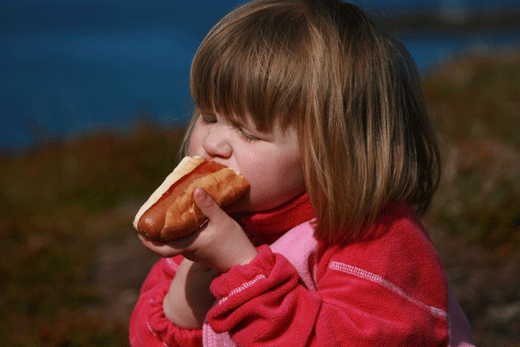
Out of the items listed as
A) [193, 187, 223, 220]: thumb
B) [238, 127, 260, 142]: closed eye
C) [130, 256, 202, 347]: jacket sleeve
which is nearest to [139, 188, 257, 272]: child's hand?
[193, 187, 223, 220]: thumb

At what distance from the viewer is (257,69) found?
167cm

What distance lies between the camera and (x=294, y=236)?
1.84m

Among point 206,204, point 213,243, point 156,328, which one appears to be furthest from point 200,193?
point 156,328

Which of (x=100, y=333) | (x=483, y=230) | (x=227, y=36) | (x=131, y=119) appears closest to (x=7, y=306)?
(x=100, y=333)

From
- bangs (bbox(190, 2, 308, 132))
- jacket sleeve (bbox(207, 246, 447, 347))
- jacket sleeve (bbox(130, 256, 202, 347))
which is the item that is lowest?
jacket sleeve (bbox(130, 256, 202, 347))

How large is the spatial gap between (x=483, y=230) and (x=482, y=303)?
79 cm

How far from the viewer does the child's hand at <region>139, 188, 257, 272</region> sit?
163 cm

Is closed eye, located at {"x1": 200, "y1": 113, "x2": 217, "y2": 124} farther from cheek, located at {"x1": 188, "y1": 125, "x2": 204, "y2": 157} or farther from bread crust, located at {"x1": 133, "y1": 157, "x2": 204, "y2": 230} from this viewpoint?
bread crust, located at {"x1": 133, "y1": 157, "x2": 204, "y2": 230}

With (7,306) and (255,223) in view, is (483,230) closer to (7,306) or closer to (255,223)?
→ (255,223)

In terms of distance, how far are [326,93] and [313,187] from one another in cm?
31

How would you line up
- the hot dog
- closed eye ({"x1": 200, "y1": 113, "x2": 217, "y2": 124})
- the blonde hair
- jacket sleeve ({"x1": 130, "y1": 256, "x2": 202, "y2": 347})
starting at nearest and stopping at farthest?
the hot dog < the blonde hair < closed eye ({"x1": 200, "y1": 113, "x2": 217, "y2": 124}) < jacket sleeve ({"x1": 130, "y1": 256, "x2": 202, "y2": 347})

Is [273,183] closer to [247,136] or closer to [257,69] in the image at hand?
[247,136]

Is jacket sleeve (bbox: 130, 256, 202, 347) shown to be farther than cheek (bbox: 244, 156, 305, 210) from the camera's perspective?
Yes

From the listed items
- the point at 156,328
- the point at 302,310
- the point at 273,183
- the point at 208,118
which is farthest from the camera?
the point at 156,328
